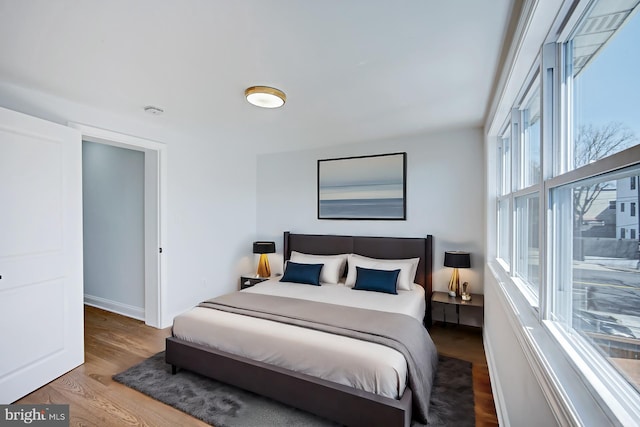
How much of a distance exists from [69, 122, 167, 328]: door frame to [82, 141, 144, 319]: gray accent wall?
258 millimetres

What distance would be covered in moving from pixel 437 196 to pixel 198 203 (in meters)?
3.20

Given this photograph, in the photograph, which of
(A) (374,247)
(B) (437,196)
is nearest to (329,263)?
(A) (374,247)

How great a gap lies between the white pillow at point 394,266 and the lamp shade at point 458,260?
0.37 m

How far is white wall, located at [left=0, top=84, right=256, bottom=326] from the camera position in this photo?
324cm

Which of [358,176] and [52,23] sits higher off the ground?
[52,23]

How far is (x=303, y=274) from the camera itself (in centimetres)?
369

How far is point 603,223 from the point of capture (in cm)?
90

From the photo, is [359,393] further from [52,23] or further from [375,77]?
[52,23]

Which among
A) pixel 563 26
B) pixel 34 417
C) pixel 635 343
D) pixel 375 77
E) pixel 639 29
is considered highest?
pixel 375 77

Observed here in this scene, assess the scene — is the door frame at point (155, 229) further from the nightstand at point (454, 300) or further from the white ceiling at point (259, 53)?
the nightstand at point (454, 300)

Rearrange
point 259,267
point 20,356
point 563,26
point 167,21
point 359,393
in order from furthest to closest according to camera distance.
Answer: point 259,267
point 20,356
point 359,393
point 167,21
point 563,26

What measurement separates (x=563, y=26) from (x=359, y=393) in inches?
83.8

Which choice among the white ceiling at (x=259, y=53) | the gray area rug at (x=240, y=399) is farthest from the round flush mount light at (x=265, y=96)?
the gray area rug at (x=240, y=399)

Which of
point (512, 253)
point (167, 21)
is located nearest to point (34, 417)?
point (167, 21)
